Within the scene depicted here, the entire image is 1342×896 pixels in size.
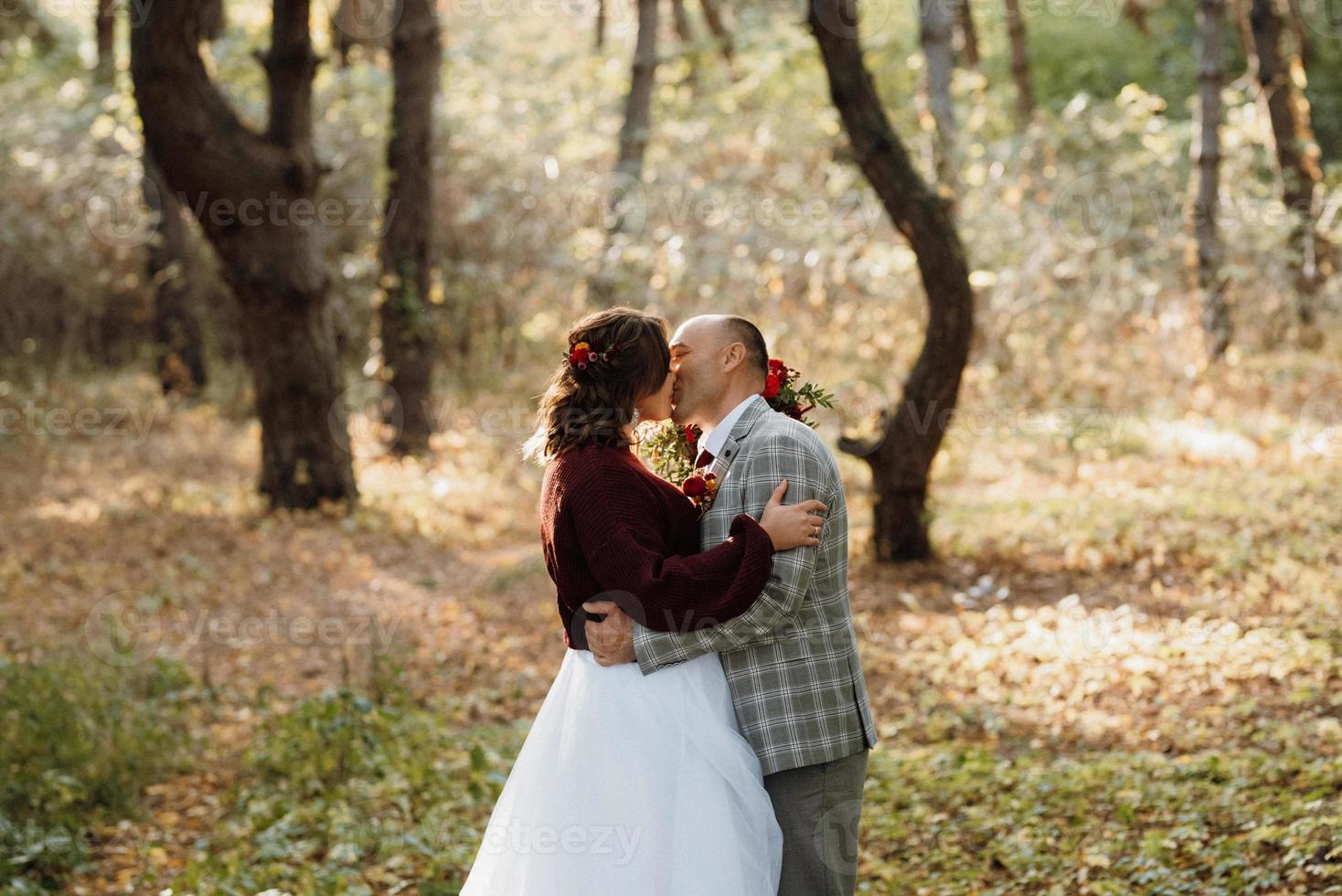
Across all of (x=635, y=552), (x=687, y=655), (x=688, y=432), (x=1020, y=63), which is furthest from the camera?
(x=1020, y=63)

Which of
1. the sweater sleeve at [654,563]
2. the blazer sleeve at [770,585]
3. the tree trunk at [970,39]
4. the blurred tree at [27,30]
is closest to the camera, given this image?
the sweater sleeve at [654,563]

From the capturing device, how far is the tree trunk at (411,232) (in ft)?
45.2

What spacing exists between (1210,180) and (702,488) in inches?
466

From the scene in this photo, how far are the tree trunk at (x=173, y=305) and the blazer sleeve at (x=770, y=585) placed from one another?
15810 millimetres

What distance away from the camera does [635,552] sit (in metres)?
3.33

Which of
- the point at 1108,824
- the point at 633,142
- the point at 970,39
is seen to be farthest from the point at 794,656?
the point at 970,39

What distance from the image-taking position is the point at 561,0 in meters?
27.5

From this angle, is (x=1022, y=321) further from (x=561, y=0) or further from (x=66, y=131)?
(x=561, y=0)

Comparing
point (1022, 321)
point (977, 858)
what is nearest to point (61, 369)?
point (1022, 321)

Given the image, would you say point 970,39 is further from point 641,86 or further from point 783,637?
point 783,637

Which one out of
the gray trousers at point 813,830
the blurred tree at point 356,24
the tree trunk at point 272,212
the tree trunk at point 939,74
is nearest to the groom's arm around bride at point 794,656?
the gray trousers at point 813,830

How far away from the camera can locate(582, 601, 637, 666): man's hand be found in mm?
3475

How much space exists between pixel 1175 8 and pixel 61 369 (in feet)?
74.8

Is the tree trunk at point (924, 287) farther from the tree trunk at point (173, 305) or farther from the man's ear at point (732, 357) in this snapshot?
the tree trunk at point (173, 305)
